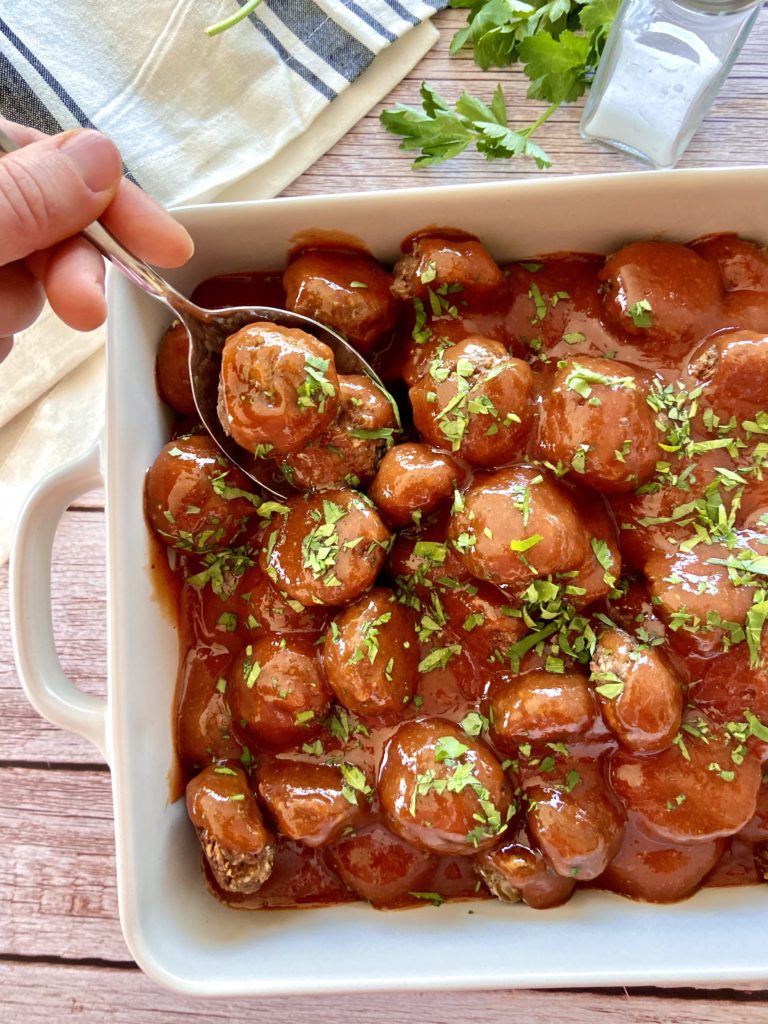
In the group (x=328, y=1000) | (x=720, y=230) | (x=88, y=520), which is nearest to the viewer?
(x=720, y=230)

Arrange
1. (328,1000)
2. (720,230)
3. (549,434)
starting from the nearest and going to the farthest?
(549,434)
(720,230)
(328,1000)

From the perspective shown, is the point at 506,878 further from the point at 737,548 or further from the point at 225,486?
the point at 225,486

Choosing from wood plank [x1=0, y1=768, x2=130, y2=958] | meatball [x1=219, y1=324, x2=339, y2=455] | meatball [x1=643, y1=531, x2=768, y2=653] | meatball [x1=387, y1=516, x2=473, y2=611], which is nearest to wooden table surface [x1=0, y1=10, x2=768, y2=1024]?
wood plank [x1=0, y1=768, x2=130, y2=958]

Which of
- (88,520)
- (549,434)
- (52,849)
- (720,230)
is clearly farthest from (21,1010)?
(720,230)

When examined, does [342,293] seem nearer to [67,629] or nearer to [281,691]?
[281,691]

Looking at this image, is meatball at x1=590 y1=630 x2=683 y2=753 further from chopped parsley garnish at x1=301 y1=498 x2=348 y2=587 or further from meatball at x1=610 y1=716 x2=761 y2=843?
chopped parsley garnish at x1=301 y1=498 x2=348 y2=587

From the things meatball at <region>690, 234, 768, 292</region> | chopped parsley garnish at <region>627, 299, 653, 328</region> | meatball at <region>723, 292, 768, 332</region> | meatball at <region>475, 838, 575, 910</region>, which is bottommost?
meatball at <region>475, 838, 575, 910</region>

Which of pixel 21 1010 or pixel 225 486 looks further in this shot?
pixel 21 1010
